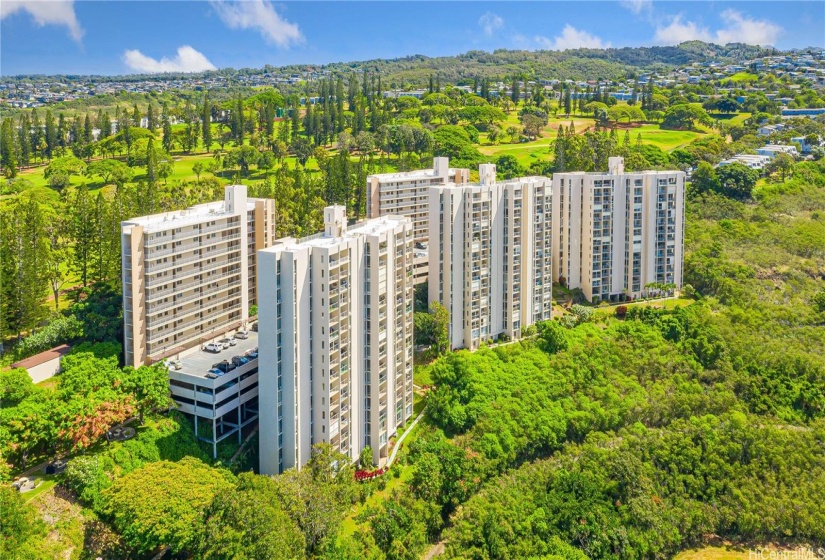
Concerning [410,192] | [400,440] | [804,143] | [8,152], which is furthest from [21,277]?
[804,143]

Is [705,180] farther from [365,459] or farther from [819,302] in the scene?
[365,459]

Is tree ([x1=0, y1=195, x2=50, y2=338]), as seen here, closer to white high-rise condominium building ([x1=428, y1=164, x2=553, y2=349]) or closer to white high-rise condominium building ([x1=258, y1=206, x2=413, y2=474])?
white high-rise condominium building ([x1=258, y1=206, x2=413, y2=474])

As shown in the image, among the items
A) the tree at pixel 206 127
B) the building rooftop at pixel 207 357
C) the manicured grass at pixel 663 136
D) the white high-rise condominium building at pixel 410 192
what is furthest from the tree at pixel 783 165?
the tree at pixel 206 127

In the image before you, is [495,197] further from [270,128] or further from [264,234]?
[270,128]

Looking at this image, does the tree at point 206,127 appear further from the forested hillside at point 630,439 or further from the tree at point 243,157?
the forested hillside at point 630,439

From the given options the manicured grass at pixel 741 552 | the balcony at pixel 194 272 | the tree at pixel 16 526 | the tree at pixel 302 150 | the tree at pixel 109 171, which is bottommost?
the manicured grass at pixel 741 552

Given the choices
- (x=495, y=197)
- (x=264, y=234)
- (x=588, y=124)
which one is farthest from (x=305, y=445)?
(x=588, y=124)
